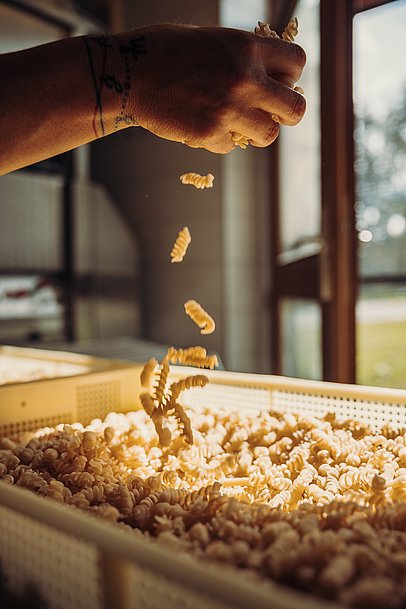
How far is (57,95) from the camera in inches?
32.6

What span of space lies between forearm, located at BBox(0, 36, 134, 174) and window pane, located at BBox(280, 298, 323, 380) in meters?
1.87

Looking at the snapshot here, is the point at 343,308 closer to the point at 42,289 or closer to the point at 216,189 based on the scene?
the point at 216,189

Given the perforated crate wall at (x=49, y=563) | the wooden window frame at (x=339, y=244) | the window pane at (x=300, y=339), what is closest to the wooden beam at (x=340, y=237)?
the wooden window frame at (x=339, y=244)

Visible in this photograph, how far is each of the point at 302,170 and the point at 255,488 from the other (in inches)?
98.4

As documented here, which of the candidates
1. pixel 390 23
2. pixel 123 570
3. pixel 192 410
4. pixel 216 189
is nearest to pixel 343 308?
pixel 192 410

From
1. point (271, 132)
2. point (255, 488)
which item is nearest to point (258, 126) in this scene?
point (271, 132)

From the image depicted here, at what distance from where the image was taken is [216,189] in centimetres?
322

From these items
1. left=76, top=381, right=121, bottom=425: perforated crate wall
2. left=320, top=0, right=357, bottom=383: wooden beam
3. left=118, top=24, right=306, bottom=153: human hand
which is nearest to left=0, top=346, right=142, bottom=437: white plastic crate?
left=76, top=381, right=121, bottom=425: perforated crate wall

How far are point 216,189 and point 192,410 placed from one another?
214 cm

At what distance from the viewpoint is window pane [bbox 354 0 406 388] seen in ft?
7.51

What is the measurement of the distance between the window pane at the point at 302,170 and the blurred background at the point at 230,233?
1cm

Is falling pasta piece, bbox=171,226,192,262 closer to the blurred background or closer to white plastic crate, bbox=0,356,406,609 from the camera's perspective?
A: white plastic crate, bbox=0,356,406,609

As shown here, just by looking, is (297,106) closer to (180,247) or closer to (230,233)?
(180,247)

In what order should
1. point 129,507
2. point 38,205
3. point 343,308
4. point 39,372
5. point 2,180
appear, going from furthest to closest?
point 38,205 < point 2,180 < point 343,308 < point 39,372 < point 129,507
